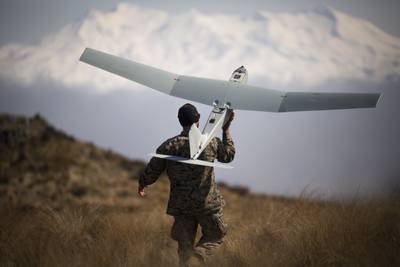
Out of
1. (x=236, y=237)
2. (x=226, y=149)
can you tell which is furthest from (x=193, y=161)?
(x=236, y=237)

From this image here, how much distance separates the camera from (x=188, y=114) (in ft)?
21.3

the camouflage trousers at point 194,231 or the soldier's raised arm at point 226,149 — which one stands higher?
the soldier's raised arm at point 226,149

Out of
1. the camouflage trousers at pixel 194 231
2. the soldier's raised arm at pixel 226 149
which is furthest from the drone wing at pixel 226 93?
the camouflage trousers at pixel 194 231

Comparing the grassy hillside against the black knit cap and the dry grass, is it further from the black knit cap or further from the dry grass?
the black knit cap

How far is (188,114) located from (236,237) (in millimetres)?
2399

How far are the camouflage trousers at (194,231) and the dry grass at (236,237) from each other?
0.22 m

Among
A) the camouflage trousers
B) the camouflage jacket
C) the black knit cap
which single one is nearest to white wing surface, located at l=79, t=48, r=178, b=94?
the black knit cap

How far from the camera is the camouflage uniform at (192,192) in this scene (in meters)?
6.50

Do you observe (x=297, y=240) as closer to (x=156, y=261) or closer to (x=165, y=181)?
(x=156, y=261)

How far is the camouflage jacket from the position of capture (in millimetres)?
6488

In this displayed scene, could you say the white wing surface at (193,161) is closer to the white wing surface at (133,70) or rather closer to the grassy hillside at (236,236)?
the grassy hillside at (236,236)

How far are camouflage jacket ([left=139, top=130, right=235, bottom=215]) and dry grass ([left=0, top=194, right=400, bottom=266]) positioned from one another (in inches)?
29.5

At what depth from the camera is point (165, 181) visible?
4038 centimetres

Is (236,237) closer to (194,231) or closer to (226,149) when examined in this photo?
(194,231)
